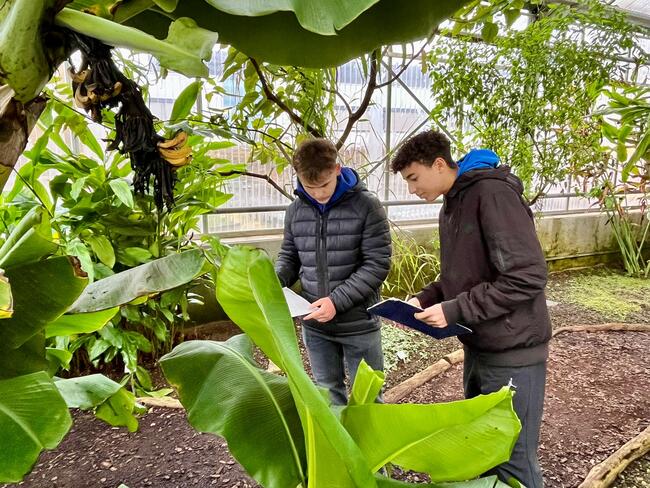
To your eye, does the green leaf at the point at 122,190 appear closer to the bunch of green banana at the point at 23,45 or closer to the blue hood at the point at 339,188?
the blue hood at the point at 339,188

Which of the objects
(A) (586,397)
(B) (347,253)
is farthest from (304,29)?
(A) (586,397)

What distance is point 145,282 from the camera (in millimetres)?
540

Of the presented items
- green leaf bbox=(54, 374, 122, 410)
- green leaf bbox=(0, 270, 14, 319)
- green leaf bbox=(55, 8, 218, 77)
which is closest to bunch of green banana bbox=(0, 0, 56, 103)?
green leaf bbox=(55, 8, 218, 77)

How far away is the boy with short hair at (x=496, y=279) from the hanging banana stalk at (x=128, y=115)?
0.85 metres

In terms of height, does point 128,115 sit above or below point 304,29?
below

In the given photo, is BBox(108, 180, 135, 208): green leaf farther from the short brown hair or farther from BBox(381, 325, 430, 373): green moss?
BBox(381, 325, 430, 373): green moss

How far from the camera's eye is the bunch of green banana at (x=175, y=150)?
0.41m

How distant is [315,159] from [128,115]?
0.98 metres

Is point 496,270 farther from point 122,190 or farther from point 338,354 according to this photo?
point 122,190

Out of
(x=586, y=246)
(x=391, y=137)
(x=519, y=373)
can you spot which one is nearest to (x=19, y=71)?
(x=519, y=373)

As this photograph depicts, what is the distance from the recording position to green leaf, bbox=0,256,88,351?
20.3 inches

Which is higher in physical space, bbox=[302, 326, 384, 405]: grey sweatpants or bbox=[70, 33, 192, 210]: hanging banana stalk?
bbox=[70, 33, 192, 210]: hanging banana stalk

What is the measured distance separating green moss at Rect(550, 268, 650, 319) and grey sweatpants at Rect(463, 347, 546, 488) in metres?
2.58

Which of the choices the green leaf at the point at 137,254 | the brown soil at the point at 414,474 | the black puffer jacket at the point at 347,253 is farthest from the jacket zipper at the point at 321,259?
the green leaf at the point at 137,254
